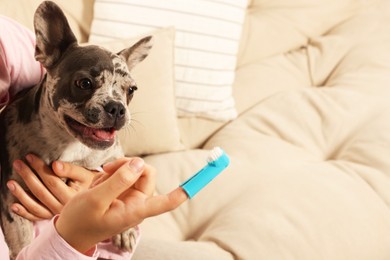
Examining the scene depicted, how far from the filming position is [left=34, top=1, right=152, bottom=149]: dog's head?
0.81m

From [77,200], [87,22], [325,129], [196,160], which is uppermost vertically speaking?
[77,200]

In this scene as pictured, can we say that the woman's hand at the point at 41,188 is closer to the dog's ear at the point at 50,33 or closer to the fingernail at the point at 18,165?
the fingernail at the point at 18,165

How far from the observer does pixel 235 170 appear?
1.43m

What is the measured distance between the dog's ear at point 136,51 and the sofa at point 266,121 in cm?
33

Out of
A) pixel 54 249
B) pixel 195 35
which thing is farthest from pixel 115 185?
pixel 195 35

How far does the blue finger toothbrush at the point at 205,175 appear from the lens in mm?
628

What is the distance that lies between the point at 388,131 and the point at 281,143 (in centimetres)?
32

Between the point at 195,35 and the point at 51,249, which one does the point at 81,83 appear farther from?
the point at 195,35

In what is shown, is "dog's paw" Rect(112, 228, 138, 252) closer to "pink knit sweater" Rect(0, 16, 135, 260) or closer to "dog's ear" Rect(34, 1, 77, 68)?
"pink knit sweater" Rect(0, 16, 135, 260)

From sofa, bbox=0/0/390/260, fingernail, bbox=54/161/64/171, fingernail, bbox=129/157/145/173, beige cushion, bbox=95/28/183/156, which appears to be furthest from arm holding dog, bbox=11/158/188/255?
beige cushion, bbox=95/28/183/156

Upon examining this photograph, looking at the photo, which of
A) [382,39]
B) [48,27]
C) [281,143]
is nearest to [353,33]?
[382,39]

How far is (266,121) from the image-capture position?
1656 mm

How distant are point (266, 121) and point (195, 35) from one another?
36cm

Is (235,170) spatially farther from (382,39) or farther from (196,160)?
(382,39)
